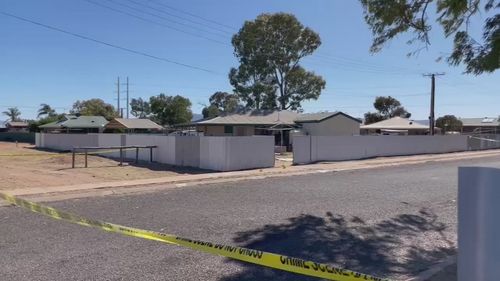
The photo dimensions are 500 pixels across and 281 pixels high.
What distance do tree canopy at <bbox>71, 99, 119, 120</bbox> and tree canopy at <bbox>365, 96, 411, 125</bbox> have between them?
5221 cm

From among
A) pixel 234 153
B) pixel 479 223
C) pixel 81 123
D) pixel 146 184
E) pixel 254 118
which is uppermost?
pixel 254 118

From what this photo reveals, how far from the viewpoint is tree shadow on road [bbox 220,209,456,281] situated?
6.26 meters

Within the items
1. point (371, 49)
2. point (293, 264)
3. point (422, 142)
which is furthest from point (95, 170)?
point (422, 142)

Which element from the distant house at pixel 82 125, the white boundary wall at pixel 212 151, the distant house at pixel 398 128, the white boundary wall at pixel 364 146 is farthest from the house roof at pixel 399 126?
the white boundary wall at pixel 212 151

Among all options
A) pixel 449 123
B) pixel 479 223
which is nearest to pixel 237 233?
pixel 479 223

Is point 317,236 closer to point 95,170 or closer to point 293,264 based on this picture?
point 293,264

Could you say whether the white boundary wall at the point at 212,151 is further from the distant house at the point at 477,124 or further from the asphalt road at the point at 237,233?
the distant house at the point at 477,124

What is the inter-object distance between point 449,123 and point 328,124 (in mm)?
63347

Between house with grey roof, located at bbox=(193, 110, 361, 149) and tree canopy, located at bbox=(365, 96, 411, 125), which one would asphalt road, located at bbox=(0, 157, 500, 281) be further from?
tree canopy, located at bbox=(365, 96, 411, 125)

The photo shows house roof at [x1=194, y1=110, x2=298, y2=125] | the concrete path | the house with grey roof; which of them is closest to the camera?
the concrete path

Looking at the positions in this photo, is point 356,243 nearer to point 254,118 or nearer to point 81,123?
point 254,118

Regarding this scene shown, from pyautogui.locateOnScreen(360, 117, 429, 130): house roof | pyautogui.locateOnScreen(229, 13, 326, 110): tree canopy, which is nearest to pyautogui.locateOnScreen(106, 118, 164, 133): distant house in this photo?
pyautogui.locateOnScreen(229, 13, 326, 110): tree canopy

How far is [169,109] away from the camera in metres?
101

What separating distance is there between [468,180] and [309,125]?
42.2m
